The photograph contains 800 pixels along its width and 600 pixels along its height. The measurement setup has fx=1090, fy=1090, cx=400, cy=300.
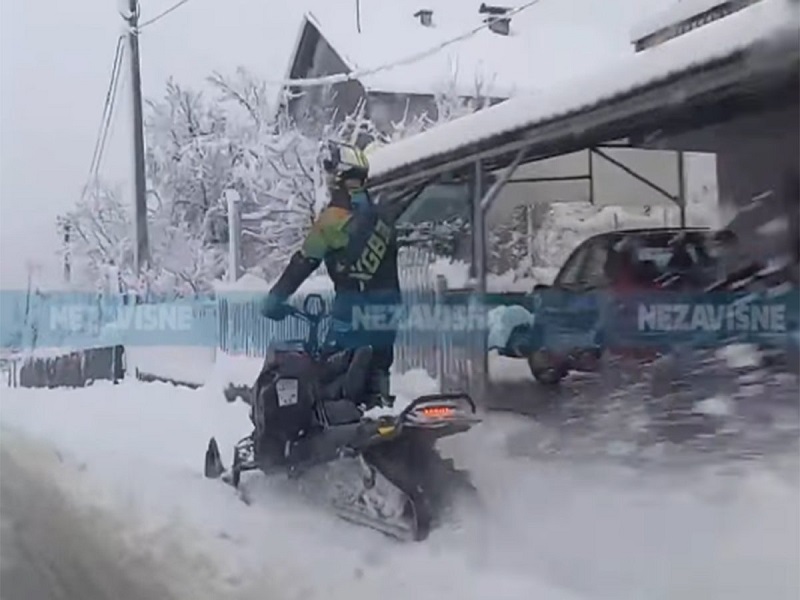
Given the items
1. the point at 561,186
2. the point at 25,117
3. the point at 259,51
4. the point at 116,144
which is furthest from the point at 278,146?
the point at 25,117

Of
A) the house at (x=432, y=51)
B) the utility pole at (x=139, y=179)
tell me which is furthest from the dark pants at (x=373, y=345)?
the utility pole at (x=139, y=179)

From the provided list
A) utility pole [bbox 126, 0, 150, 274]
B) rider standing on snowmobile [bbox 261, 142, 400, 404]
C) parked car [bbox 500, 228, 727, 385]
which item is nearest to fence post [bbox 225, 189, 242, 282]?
rider standing on snowmobile [bbox 261, 142, 400, 404]

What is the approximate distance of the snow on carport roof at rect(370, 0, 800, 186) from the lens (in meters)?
1.45

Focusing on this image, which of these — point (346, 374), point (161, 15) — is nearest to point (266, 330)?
point (346, 374)

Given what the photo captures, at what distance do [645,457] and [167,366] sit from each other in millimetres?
1050

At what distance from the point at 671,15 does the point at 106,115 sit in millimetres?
1277

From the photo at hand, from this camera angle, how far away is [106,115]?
2361 millimetres

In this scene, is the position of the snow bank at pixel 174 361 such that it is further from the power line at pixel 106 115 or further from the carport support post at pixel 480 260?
the carport support post at pixel 480 260

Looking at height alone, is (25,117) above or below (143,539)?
above

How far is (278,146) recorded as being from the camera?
6.79ft

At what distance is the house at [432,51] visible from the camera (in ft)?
5.70

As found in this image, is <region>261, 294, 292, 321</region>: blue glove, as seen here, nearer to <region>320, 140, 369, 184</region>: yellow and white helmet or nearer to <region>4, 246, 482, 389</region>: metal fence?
<region>4, 246, 482, 389</region>: metal fence

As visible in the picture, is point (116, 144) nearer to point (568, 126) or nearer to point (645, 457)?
point (568, 126)

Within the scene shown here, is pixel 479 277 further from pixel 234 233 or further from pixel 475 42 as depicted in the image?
pixel 234 233
